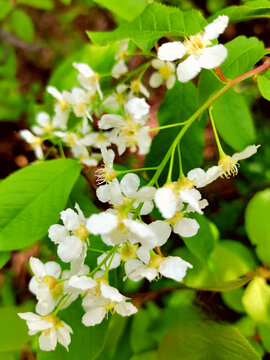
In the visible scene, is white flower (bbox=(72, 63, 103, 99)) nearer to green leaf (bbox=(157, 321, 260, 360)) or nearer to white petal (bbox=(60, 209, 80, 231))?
white petal (bbox=(60, 209, 80, 231))

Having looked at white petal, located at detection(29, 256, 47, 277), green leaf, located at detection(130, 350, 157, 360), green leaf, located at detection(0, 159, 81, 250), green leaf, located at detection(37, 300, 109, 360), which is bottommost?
green leaf, located at detection(130, 350, 157, 360)

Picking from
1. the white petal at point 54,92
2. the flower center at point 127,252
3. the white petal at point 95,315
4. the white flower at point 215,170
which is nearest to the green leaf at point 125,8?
the white petal at point 54,92

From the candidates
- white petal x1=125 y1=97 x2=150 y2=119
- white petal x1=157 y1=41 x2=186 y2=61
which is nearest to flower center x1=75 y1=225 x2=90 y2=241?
white petal x1=125 y1=97 x2=150 y2=119

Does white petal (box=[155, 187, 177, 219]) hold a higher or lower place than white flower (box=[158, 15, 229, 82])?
lower

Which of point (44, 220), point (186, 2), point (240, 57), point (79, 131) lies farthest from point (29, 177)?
point (186, 2)

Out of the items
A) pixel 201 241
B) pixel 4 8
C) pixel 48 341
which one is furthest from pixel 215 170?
pixel 4 8

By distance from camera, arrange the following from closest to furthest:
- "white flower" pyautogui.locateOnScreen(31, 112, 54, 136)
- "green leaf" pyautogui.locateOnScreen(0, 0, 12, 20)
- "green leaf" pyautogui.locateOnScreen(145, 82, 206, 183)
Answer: "green leaf" pyautogui.locateOnScreen(145, 82, 206, 183) < "white flower" pyautogui.locateOnScreen(31, 112, 54, 136) < "green leaf" pyautogui.locateOnScreen(0, 0, 12, 20)
